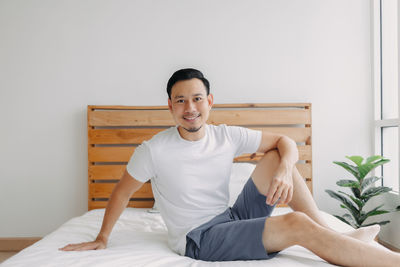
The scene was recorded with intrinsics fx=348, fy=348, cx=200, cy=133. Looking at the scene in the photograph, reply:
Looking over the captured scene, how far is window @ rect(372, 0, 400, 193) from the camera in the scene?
270 centimetres

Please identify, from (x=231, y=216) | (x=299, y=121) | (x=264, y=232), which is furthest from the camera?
(x=299, y=121)

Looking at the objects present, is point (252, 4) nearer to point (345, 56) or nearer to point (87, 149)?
point (345, 56)

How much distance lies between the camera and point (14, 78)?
2859 mm

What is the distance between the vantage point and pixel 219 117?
109 inches

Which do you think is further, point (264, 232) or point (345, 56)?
point (345, 56)

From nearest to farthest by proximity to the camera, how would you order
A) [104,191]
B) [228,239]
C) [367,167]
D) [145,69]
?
[228,239], [367,167], [104,191], [145,69]

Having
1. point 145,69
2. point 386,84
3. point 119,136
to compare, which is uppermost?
point 145,69

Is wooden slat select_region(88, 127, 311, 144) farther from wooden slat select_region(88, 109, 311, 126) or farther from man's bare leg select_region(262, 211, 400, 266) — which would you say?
man's bare leg select_region(262, 211, 400, 266)

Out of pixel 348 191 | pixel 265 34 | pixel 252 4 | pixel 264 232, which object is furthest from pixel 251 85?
pixel 264 232

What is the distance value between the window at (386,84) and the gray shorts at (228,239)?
1.77m

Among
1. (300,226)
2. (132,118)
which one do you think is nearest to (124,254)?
(300,226)

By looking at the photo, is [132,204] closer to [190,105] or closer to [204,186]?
[204,186]

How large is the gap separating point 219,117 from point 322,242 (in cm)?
171

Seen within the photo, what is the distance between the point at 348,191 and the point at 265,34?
146 cm
